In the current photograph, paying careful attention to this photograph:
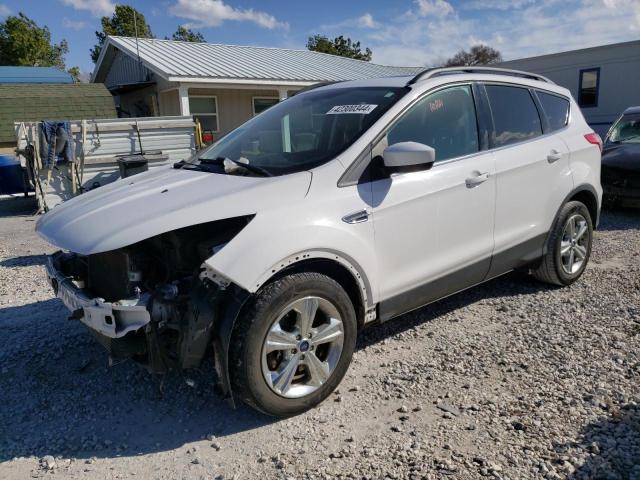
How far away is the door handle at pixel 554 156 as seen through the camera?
452 centimetres

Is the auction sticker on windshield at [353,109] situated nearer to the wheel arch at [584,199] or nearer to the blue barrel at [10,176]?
the wheel arch at [584,199]

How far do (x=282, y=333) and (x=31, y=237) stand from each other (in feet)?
22.8

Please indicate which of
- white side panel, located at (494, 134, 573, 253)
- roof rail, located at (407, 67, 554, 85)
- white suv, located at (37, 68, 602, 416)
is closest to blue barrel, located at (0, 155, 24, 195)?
white suv, located at (37, 68, 602, 416)

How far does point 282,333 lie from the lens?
299 cm

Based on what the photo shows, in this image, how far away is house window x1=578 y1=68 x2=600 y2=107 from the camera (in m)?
19.1

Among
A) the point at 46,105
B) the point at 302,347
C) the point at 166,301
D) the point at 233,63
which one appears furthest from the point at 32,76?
the point at 302,347

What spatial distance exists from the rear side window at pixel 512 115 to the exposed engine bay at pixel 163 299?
2325mm

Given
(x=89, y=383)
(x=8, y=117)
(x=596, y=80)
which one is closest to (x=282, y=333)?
(x=89, y=383)

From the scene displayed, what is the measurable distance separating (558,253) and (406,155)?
7.61 feet

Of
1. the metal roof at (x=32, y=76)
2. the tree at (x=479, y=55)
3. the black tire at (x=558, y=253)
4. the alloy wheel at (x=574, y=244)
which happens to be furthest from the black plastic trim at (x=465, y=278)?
Answer: the tree at (x=479, y=55)

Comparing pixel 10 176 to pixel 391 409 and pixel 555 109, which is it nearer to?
pixel 555 109

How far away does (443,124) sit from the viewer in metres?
3.84

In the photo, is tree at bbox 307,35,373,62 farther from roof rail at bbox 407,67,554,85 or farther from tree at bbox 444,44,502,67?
roof rail at bbox 407,67,554,85

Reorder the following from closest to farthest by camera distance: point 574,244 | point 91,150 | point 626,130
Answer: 1. point 574,244
2. point 626,130
3. point 91,150
